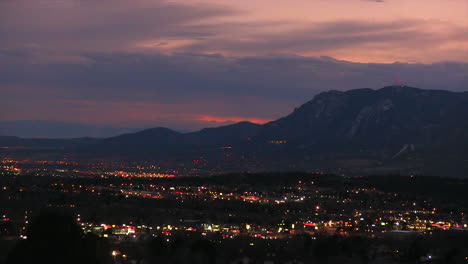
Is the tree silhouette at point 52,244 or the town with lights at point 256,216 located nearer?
the tree silhouette at point 52,244

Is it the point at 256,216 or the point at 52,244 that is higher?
the point at 52,244

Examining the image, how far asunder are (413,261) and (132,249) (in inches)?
888

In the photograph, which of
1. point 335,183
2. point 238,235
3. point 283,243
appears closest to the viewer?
point 283,243

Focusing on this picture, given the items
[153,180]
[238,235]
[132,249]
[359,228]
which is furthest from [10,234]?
[153,180]

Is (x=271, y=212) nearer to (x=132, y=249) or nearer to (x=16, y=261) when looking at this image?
(x=132, y=249)

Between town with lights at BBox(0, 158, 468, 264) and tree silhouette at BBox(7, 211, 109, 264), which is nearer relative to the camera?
tree silhouette at BBox(7, 211, 109, 264)

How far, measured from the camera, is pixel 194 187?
150 metres

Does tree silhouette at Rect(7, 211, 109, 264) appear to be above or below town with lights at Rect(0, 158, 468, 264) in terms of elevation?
above

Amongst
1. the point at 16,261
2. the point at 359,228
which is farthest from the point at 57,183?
the point at 16,261

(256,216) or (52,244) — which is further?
(256,216)

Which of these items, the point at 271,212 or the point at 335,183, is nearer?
the point at 271,212

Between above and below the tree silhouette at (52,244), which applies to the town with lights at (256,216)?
below

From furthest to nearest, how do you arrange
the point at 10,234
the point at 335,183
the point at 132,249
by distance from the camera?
the point at 335,183 < the point at 10,234 < the point at 132,249

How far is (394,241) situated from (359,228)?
1477 centimetres
